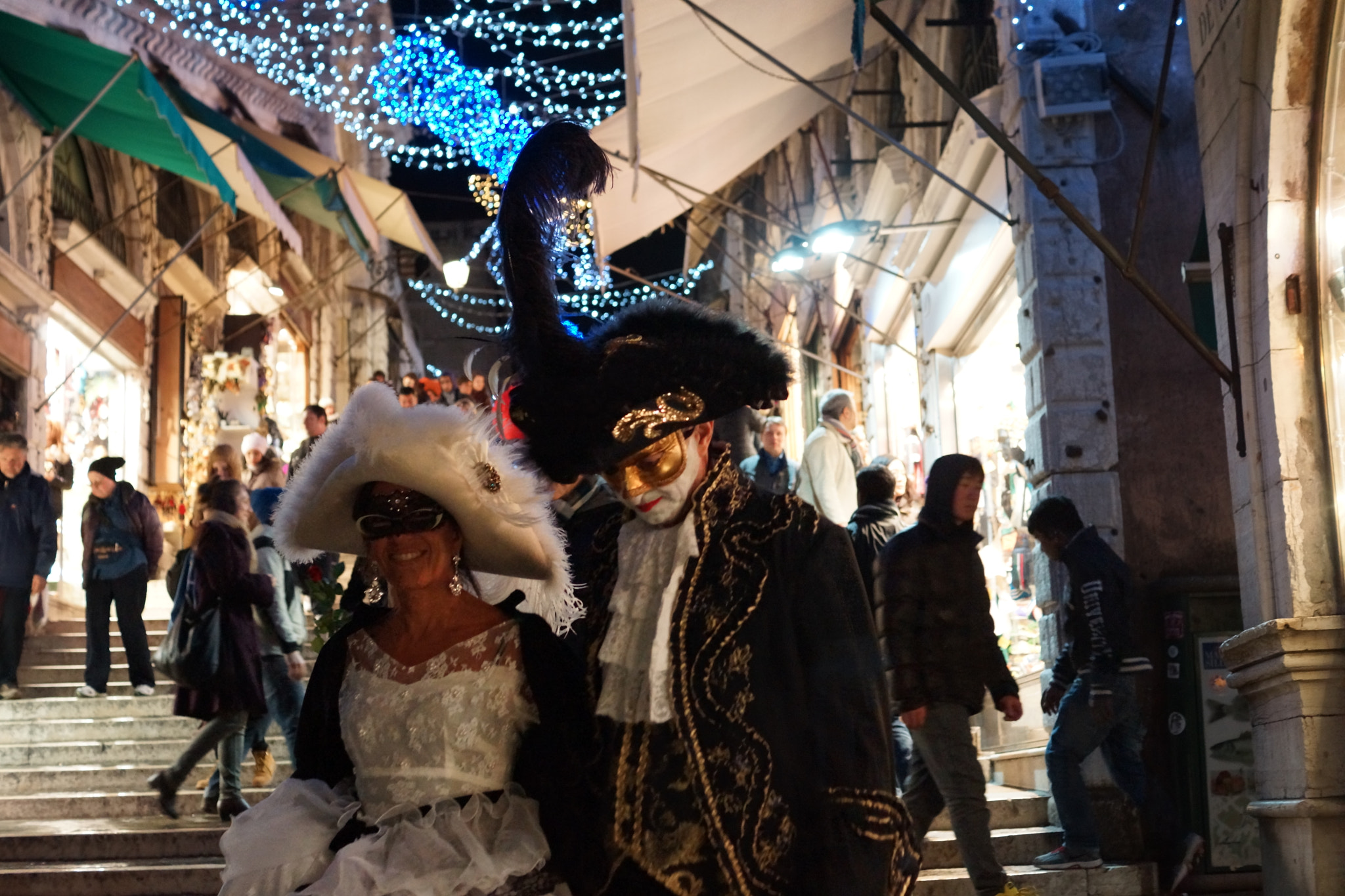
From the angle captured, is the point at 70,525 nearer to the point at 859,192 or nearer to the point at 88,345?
the point at 88,345

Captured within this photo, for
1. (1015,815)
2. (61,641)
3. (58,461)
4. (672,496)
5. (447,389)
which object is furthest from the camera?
(447,389)

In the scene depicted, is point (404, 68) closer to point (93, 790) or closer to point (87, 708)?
point (87, 708)

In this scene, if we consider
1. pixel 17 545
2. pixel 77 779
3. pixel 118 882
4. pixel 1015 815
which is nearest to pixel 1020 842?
pixel 1015 815

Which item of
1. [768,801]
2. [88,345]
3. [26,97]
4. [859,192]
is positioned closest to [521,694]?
[768,801]

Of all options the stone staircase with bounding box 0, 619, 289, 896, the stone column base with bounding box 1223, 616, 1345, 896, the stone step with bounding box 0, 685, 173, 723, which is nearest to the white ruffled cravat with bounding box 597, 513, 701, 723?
the stone column base with bounding box 1223, 616, 1345, 896

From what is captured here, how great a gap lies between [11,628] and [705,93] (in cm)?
618

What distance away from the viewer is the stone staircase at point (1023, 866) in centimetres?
713

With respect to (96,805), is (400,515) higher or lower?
higher

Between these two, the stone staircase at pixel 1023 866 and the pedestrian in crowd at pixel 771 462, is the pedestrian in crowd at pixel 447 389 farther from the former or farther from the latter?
the stone staircase at pixel 1023 866

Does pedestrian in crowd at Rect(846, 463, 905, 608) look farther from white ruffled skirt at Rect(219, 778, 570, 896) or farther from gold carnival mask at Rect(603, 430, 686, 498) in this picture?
white ruffled skirt at Rect(219, 778, 570, 896)

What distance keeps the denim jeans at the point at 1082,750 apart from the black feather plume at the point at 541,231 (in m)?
4.33

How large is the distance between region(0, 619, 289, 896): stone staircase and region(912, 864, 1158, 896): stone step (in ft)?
10.3

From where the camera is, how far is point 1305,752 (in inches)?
233

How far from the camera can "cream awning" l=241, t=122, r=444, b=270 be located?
18828 mm
